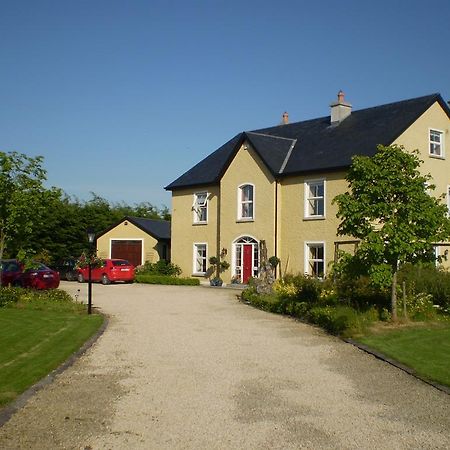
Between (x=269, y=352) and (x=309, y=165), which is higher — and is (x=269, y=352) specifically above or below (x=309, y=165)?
below

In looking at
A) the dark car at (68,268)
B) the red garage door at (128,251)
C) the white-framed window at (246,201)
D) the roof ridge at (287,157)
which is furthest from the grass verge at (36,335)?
the red garage door at (128,251)

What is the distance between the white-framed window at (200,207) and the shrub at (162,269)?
10.0ft

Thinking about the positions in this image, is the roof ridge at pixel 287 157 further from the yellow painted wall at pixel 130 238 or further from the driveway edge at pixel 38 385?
the driveway edge at pixel 38 385

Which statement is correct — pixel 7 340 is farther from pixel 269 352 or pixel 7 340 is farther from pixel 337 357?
pixel 337 357

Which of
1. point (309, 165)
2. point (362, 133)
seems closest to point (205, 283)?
point (309, 165)

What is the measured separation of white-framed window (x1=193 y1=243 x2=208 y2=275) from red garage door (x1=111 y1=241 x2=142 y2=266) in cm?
577

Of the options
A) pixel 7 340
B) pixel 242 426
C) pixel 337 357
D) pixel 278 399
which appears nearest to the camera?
pixel 242 426

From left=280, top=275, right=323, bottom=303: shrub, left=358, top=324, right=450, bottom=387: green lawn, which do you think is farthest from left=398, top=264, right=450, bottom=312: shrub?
left=358, top=324, right=450, bottom=387: green lawn

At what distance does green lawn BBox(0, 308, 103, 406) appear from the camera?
8.37m

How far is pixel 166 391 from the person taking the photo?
7.90m

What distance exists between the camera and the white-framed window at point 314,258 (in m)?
26.7

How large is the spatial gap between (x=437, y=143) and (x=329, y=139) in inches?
200

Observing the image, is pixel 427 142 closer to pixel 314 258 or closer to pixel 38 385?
pixel 314 258

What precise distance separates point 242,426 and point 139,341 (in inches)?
245
